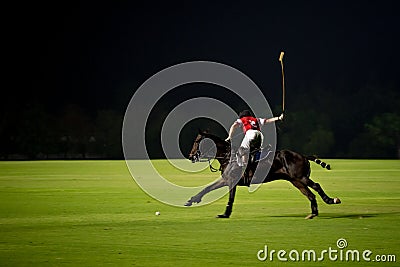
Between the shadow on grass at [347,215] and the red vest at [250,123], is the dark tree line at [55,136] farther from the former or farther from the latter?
the red vest at [250,123]

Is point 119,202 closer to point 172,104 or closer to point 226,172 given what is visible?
point 226,172

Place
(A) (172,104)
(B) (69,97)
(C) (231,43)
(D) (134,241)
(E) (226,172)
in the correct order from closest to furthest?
(D) (134,241) → (E) (226,172) → (A) (172,104) → (B) (69,97) → (C) (231,43)

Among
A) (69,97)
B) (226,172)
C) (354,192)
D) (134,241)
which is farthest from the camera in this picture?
(69,97)

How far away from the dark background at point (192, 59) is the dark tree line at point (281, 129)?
5.7 inches

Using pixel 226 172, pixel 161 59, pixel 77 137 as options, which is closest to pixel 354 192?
pixel 226 172

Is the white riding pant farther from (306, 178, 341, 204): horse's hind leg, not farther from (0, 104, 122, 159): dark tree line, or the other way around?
(0, 104, 122, 159): dark tree line

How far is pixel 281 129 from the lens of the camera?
285ft

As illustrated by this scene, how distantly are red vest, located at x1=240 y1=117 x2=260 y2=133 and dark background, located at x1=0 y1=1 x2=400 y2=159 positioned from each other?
67192mm

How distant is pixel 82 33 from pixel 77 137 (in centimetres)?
4612

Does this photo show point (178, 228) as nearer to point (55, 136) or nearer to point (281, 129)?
point (281, 129)

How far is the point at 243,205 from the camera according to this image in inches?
942

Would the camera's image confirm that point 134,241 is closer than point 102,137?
Yes

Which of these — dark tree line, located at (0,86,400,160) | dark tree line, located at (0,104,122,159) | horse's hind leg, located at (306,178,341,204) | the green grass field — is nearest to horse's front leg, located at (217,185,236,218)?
the green grass field

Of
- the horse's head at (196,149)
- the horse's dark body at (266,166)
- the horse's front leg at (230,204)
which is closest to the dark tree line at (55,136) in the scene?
the horse's front leg at (230,204)
